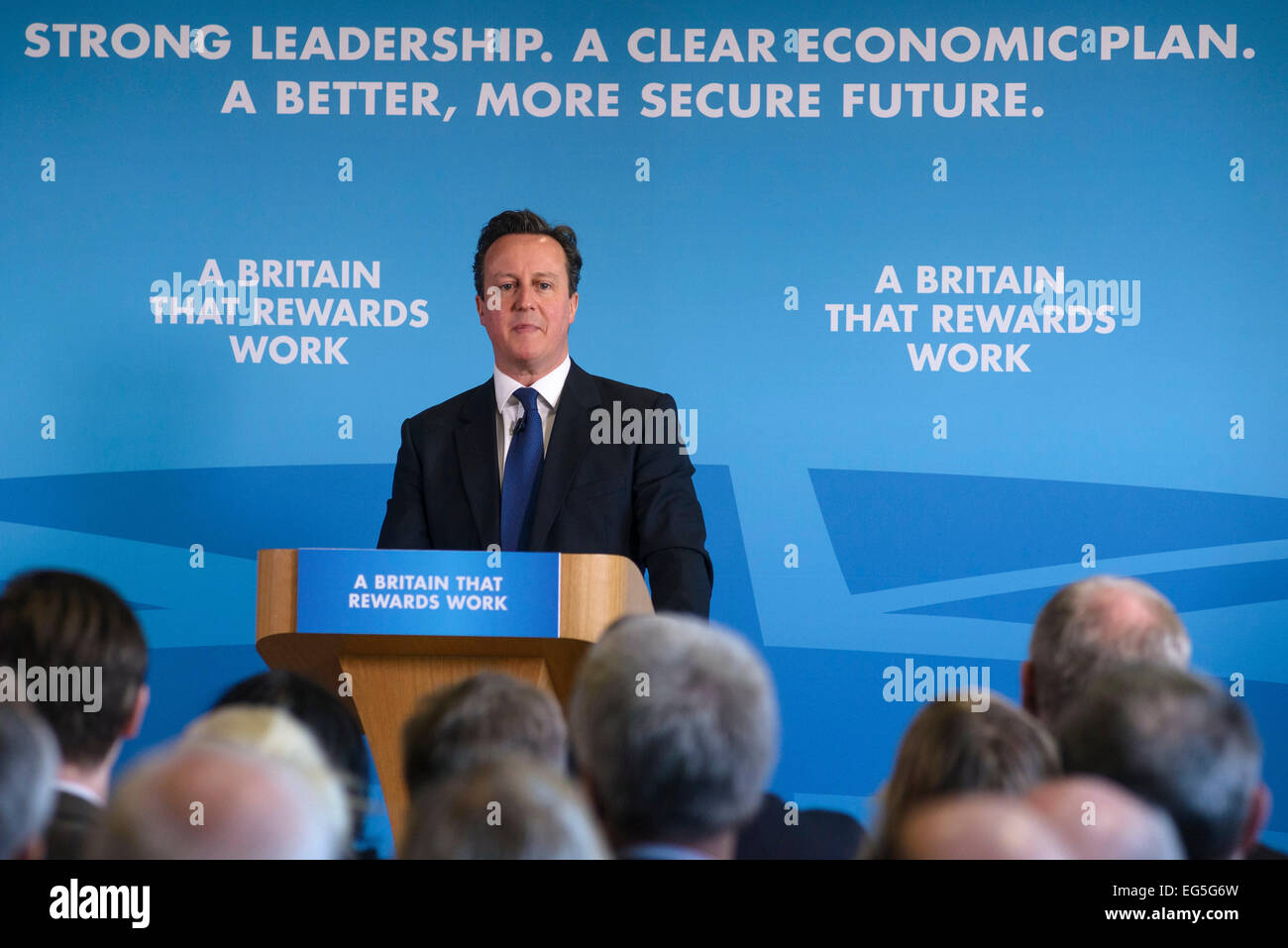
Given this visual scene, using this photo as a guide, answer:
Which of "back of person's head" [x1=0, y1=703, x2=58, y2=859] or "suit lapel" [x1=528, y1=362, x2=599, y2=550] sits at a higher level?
"suit lapel" [x1=528, y1=362, x2=599, y2=550]

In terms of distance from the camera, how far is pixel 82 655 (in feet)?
6.61

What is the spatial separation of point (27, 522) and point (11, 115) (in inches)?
55.5

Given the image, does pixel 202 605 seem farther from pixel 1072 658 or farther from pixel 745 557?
pixel 1072 658

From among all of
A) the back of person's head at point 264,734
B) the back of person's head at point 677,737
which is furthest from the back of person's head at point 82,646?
the back of person's head at point 677,737

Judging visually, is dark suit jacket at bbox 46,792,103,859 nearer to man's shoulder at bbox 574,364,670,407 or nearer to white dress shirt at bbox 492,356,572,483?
white dress shirt at bbox 492,356,572,483

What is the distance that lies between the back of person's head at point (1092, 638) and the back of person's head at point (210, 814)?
1406 mm

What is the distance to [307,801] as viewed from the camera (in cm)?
120

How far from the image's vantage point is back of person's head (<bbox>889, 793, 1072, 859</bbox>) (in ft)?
3.98

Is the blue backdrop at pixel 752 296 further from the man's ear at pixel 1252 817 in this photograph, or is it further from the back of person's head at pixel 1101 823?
the back of person's head at pixel 1101 823

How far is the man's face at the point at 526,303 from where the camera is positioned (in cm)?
382

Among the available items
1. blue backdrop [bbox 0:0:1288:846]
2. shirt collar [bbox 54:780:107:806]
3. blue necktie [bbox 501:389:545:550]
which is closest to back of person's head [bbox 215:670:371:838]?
shirt collar [bbox 54:780:107:806]

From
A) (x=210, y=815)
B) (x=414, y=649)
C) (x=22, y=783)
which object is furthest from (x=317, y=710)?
(x=210, y=815)

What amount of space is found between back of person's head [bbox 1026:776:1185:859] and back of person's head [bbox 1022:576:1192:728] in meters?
0.86

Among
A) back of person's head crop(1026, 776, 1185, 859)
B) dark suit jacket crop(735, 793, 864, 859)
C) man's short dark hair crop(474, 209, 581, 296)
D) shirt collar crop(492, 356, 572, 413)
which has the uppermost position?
man's short dark hair crop(474, 209, 581, 296)
